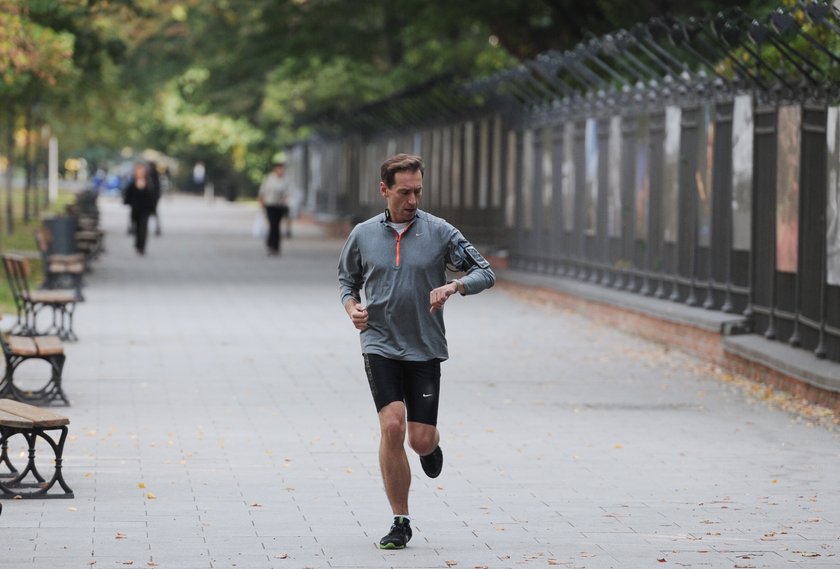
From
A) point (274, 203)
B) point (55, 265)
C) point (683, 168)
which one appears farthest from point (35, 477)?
point (274, 203)

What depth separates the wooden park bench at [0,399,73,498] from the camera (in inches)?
336

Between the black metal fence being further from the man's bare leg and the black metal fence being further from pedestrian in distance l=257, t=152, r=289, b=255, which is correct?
the man's bare leg

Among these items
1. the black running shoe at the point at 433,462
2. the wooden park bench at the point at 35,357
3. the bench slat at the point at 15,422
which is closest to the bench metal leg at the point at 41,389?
the wooden park bench at the point at 35,357

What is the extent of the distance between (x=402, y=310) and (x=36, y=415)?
2093mm

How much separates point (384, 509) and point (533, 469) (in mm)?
1547

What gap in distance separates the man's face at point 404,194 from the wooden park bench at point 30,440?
2.01 m

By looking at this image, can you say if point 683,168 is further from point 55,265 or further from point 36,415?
point 36,415

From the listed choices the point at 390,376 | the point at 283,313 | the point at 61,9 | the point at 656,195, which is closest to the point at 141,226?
the point at 61,9

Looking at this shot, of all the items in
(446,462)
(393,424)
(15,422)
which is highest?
(393,424)

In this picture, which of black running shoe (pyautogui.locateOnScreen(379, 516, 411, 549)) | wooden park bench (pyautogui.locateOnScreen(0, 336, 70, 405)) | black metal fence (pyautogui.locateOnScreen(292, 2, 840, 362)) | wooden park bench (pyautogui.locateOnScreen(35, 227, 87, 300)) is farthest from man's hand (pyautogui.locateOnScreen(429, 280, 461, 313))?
wooden park bench (pyautogui.locateOnScreen(35, 227, 87, 300))

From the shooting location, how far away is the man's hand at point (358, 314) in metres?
7.50

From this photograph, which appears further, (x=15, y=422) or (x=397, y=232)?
(x=15, y=422)

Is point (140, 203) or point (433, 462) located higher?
point (140, 203)

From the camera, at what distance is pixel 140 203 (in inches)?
1302
